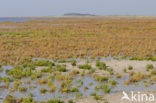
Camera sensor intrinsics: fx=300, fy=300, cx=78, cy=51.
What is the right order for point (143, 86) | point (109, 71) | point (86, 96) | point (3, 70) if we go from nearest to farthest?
point (86, 96)
point (143, 86)
point (109, 71)
point (3, 70)

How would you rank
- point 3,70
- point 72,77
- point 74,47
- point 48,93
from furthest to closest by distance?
point 74,47 → point 3,70 → point 72,77 → point 48,93

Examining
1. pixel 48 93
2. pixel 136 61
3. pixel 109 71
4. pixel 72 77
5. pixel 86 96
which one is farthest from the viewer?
pixel 136 61

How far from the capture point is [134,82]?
1559cm

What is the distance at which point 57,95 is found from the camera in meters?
12.9

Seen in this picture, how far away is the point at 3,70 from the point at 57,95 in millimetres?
7703

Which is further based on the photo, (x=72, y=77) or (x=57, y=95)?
(x=72, y=77)

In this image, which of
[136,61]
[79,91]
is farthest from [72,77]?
[136,61]

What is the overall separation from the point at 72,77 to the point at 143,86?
168 inches

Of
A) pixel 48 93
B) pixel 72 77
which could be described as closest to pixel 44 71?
pixel 72 77

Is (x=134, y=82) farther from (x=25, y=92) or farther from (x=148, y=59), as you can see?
(x=148, y=59)

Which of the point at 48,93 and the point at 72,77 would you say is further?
the point at 72,77

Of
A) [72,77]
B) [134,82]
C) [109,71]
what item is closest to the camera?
[134,82]

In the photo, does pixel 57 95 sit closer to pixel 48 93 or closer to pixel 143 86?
pixel 48 93

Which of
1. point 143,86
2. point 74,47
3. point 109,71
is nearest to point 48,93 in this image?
point 143,86
